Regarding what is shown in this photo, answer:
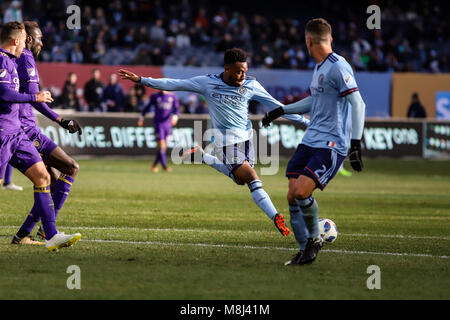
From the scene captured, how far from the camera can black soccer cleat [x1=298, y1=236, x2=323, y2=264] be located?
25.8 feet

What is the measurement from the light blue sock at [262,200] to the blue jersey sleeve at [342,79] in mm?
2077

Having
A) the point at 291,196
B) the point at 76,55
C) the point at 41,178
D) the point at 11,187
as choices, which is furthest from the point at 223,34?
the point at 291,196

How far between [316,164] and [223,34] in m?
27.0

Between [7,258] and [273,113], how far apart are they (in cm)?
299

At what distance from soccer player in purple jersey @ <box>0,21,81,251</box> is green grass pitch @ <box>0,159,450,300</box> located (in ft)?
0.85

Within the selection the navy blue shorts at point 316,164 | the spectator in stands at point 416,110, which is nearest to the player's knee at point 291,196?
the navy blue shorts at point 316,164

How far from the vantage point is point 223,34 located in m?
34.3

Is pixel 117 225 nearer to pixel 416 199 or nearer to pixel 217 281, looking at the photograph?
pixel 217 281

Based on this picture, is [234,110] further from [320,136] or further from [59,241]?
[59,241]

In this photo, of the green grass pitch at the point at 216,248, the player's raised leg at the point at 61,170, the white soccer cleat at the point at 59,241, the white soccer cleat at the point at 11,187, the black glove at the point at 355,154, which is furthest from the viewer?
the white soccer cleat at the point at 11,187

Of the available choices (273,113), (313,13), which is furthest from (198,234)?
(313,13)

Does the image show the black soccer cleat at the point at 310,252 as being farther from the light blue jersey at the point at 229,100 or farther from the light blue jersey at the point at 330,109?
the light blue jersey at the point at 229,100

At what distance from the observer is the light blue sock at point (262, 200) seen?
9.41 metres

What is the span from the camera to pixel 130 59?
3080 centimetres
